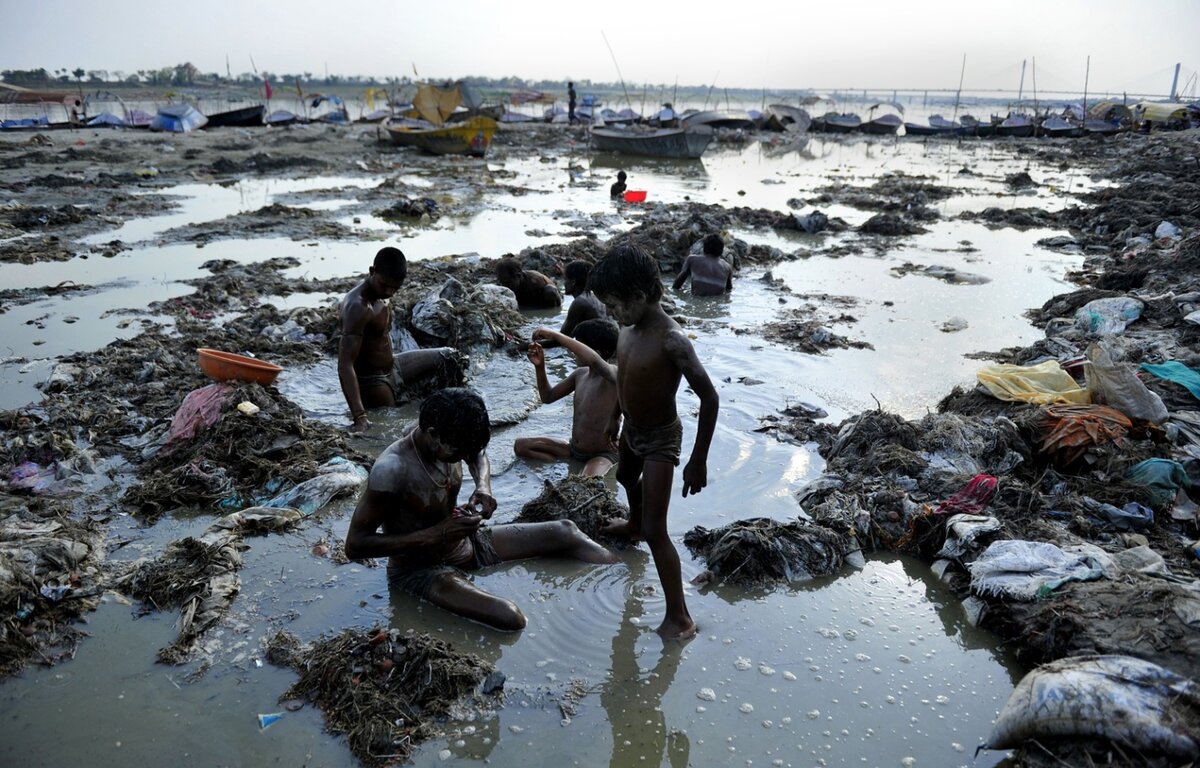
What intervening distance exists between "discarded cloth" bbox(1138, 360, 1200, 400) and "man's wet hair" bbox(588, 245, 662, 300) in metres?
4.60

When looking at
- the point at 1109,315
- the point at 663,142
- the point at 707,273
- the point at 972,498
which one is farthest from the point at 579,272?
the point at 663,142

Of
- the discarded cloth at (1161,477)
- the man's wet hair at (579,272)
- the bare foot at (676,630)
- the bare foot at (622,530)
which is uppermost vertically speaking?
the man's wet hair at (579,272)

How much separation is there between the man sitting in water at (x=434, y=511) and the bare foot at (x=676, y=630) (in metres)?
0.65

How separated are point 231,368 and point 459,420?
3.27m

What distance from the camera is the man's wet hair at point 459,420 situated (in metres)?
3.10

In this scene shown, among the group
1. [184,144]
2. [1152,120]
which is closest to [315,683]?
[184,144]

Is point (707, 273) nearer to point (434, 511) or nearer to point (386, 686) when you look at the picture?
point (434, 511)

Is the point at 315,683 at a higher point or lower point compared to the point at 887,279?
lower

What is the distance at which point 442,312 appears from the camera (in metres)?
7.30

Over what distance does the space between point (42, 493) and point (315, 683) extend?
2.71 m

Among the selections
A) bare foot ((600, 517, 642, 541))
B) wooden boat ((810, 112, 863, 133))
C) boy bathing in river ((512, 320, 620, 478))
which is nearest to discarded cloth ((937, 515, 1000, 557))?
bare foot ((600, 517, 642, 541))

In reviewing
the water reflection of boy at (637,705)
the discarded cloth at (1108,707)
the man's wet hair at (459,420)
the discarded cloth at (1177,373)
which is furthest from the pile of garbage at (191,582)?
the discarded cloth at (1177,373)

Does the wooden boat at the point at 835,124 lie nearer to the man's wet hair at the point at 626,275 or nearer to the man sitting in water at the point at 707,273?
the man sitting in water at the point at 707,273

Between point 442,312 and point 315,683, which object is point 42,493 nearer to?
point 315,683
